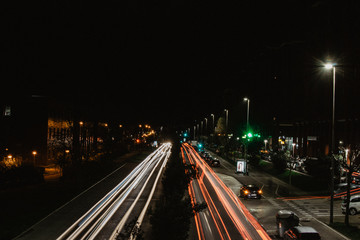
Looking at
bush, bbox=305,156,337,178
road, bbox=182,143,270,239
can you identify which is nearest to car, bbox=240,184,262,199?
road, bbox=182,143,270,239

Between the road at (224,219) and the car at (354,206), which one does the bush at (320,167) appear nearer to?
the road at (224,219)

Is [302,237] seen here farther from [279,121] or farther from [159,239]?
[279,121]

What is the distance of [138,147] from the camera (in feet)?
314

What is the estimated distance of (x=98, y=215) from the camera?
72.3ft

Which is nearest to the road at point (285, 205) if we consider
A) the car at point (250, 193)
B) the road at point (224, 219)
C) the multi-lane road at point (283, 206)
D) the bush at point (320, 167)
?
the multi-lane road at point (283, 206)

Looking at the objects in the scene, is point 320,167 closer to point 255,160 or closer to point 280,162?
point 280,162

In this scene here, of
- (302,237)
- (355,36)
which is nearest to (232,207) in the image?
(302,237)

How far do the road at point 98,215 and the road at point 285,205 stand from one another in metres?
8.64

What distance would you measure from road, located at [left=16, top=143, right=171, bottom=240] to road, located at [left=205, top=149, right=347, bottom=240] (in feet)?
28.4

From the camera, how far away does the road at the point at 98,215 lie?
18094 mm

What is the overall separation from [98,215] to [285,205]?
1582 cm

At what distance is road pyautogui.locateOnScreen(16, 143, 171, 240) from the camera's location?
18.1 meters

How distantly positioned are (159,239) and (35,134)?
45937 mm

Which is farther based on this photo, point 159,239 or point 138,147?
point 138,147
